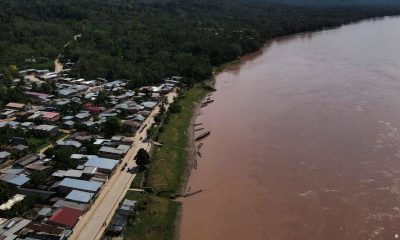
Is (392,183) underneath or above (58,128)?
underneath

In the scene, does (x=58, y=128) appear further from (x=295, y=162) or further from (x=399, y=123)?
(x=399, y=123)

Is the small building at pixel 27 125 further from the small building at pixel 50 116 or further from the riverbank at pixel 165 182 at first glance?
the riverbank at pixel 165 182

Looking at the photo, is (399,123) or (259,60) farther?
(259,60)

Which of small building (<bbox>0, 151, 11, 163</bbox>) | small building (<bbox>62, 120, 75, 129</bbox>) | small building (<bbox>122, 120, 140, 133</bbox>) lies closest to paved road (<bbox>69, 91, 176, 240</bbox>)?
small building (<bbox>122, 120, 140, 133</bbox>)

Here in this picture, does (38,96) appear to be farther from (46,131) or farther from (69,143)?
(69,143)

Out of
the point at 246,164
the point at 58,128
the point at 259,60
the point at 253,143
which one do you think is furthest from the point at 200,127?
the point at 259,60

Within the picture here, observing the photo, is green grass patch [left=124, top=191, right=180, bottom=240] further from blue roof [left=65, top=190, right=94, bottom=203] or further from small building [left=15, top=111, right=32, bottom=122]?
small building [left=15, top=111, right=32, bottom=122]

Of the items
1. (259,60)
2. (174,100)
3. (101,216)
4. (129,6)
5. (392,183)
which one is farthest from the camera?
(129,6)
